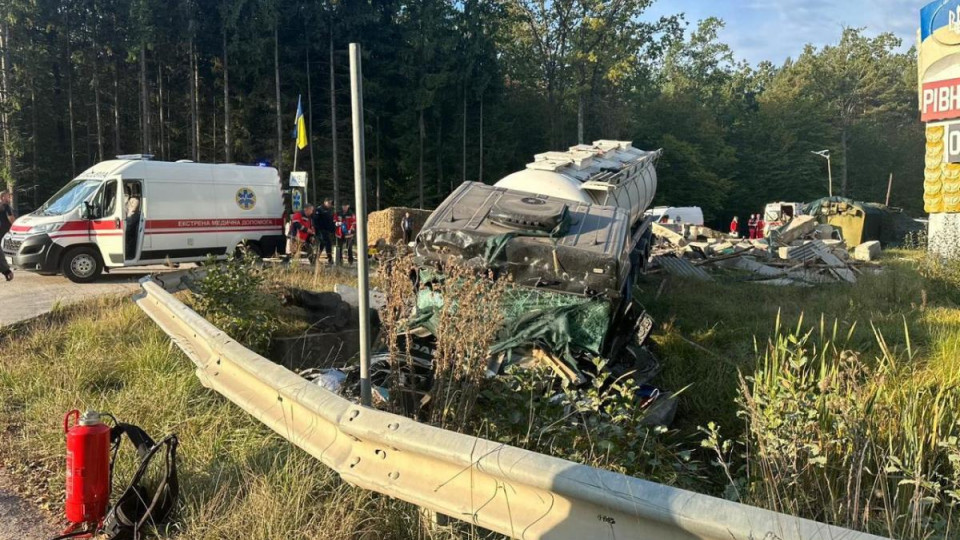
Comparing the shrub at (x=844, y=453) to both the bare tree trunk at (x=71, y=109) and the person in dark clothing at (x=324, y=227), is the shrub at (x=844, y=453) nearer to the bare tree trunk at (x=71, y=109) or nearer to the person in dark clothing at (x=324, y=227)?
the person in dark clothing at (x=324, y=227)

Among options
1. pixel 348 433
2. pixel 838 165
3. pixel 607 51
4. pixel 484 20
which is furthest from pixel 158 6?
pixel 838 165

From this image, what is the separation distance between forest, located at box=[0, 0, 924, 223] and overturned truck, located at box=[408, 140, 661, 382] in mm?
24531

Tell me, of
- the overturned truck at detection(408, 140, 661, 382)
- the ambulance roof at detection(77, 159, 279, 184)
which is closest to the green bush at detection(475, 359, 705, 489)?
the overturned truck at detection(408, 140, 661, 382)

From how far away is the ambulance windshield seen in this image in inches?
505

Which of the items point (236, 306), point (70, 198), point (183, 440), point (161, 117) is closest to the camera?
point (183, 440)

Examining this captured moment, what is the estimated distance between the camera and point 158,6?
27250 mm

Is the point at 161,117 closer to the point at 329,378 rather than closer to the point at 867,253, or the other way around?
the point at 867,253

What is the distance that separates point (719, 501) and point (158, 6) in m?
31.3

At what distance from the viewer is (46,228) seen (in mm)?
12344

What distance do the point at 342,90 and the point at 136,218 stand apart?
20068 millimetres

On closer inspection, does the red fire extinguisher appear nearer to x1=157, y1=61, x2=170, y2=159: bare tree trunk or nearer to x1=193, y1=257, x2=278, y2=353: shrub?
x1=193, y1=257, x2=278, y2=353: shrub

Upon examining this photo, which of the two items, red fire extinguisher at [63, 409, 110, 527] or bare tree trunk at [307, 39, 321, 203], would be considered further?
bare tree trunk at [307, 39, 321, 203]

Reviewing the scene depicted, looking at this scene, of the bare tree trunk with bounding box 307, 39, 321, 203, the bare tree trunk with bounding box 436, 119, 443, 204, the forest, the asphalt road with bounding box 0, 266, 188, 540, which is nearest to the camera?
the asphalt road with bounding box 0, 266, 188, 540

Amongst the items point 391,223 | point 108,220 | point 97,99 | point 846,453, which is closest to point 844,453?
point 846,453
